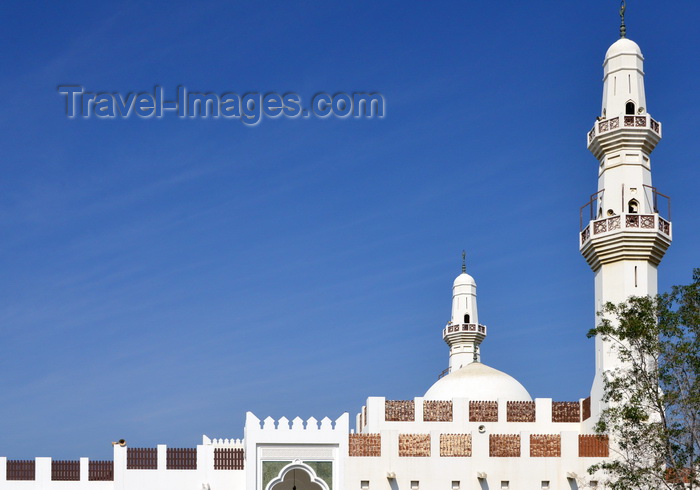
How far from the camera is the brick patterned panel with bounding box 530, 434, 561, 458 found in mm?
37250

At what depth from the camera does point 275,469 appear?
36.8 m

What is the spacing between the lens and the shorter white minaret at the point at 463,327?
61.2 meters

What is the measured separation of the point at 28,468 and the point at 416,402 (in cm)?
1532

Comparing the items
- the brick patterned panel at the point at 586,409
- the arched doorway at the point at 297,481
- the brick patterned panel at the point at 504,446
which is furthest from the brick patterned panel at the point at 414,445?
the brick patterned panel at the point at 586,409

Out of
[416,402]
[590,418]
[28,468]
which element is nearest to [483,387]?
[416,402]

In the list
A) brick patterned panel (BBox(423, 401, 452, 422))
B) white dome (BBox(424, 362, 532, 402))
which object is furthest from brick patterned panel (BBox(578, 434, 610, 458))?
white dome (BBox(424, 362, 532, 402))

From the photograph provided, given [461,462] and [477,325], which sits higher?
[477,325]

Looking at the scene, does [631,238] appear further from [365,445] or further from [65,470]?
[65,470]

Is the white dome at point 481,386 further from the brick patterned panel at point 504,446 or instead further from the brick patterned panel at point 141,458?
the brick patterned panel at point 141,458

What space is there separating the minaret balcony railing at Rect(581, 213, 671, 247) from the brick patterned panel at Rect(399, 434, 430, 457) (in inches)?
384

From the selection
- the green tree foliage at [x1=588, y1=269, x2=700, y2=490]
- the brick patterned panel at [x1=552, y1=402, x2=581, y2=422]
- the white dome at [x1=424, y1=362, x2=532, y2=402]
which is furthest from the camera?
the white dome at [x1=424, y1=362, x2=532, y2=402]

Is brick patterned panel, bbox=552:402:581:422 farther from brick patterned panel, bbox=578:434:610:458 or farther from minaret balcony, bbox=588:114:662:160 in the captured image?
minaret balcony, bbox=588:114:662:160

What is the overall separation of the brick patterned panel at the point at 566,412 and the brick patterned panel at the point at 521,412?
1019 mm

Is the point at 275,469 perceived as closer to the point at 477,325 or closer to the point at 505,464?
the point at 505,464
